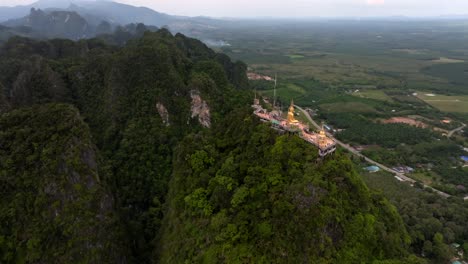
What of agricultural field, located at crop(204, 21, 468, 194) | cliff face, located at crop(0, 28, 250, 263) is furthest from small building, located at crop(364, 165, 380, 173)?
cliff face, located at crop(0, 28, 250, 263)

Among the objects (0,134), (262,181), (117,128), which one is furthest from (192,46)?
(262,181)

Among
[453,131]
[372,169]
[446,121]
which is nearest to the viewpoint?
[372,169]

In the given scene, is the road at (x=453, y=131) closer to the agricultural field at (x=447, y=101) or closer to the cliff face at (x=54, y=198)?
the agricultural field at (x=447, y=101)

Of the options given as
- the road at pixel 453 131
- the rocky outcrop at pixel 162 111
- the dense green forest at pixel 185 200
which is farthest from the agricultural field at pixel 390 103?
the dense green forest at pixel 185 200

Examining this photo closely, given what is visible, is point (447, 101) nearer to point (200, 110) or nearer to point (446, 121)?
point (446, 121)

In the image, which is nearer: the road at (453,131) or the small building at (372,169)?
the small building at (372,169)

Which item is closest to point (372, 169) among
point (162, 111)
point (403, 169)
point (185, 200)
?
point (403, 169)

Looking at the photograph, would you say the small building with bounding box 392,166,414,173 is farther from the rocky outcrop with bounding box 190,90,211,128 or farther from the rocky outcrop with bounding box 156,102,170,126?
the rocky outcrop with bounding box 156,102,170,126

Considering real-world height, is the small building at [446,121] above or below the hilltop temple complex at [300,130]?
below
